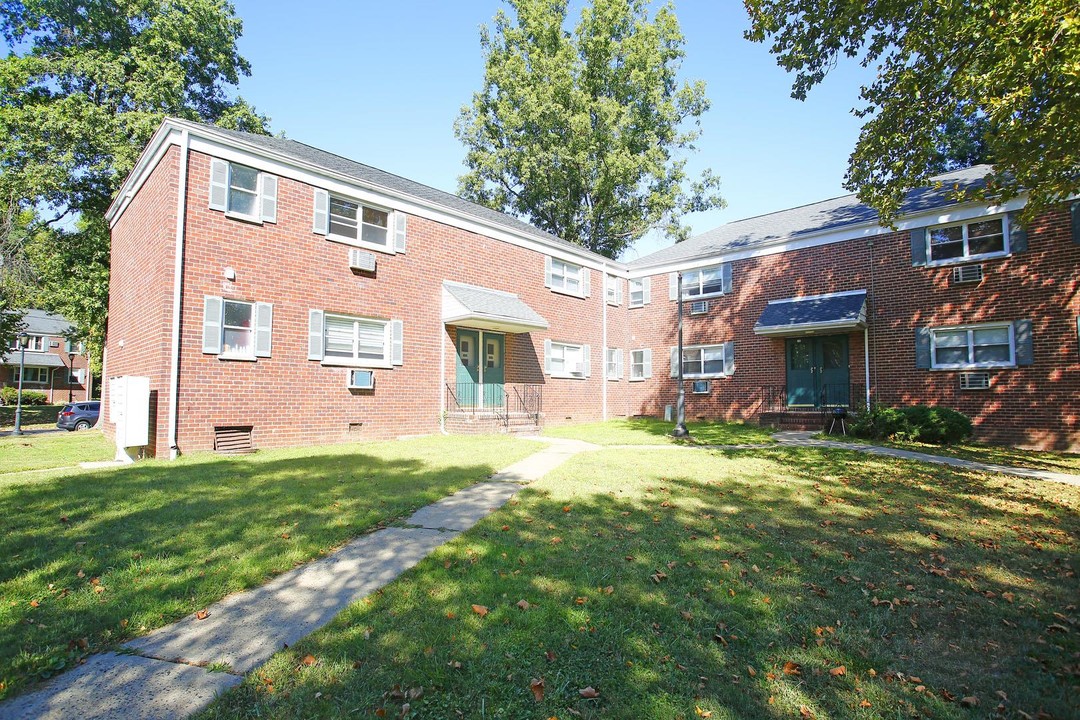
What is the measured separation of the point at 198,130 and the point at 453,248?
6888mm

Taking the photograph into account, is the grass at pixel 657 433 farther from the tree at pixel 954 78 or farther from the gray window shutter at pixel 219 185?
the gray window shutter at pixel 219 185

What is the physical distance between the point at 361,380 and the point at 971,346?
16.5 m

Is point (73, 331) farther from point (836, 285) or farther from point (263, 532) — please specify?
point (836, 285)

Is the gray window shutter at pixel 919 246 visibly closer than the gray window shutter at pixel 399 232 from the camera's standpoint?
No

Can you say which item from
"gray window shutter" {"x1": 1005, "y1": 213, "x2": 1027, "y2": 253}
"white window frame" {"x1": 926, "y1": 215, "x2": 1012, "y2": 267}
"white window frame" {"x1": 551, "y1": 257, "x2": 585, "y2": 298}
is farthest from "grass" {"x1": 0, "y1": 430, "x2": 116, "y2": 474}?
"gray window shutter" {"x1": 1005, "y1": 213, "x2": 1027, "y2": 253}

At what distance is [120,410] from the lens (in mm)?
10188

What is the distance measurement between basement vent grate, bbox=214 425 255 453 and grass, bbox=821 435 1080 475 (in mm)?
13963

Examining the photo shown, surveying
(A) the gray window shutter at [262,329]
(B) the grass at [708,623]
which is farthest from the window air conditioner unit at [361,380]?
(B) the grass at [708,623]

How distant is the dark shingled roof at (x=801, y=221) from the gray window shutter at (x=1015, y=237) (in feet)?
4.49

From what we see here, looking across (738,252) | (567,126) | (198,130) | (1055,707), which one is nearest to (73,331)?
(198,130)

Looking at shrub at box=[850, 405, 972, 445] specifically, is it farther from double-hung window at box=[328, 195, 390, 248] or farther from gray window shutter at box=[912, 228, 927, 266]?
double-hung window at box=[328, 195, 390, 248]

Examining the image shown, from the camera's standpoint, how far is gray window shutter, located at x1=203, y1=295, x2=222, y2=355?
11180 mm

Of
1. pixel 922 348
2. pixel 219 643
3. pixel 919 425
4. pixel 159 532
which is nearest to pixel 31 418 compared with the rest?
pixel 159 532

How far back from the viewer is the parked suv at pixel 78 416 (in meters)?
22.7
